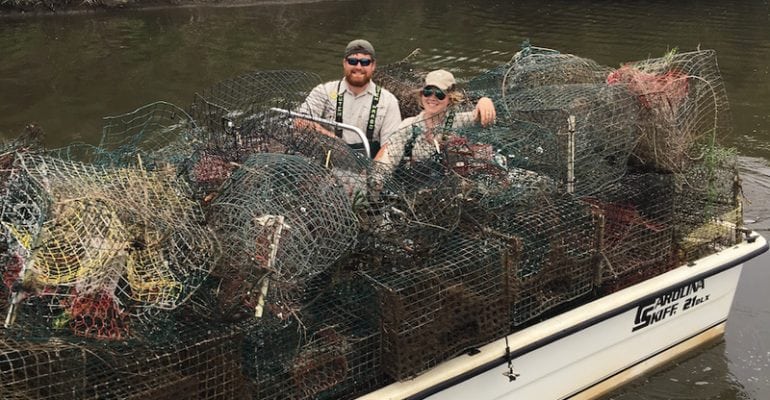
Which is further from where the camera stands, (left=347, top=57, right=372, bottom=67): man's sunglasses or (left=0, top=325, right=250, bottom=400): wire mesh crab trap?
(left=347, top=57, right=372, bottom=67): man's sunglasses

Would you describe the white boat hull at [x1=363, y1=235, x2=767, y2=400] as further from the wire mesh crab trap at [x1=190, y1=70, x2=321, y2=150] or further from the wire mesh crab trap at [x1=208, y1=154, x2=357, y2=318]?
the wire mesh crab trap at [x1=190, y1=70, x2=321, y2=150]

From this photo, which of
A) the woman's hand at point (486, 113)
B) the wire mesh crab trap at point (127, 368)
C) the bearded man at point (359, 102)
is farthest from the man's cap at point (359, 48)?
the wire mesh crab trap at point (127, 368)

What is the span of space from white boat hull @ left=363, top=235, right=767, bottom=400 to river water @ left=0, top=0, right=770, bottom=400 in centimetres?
26

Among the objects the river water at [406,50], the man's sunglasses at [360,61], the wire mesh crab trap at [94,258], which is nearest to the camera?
the wire mesh crab trap at [94,258]

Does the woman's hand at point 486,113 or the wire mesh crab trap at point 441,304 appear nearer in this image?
the wire mesh crab trap at point 441,304

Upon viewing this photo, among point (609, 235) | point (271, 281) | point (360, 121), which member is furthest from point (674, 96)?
point (271, 281)

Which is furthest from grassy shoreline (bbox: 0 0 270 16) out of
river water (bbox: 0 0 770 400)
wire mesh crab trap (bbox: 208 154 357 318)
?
wire mesh crab trap (bbox: 208 154 357 318)

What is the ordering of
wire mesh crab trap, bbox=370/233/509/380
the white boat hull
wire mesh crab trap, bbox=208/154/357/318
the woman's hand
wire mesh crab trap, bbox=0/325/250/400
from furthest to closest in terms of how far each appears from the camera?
1. the woman's hand
2. the white boat hull
3. wire mesh crab trap, bbox=370/233/509/380
4. wire mesh crab trap, bbox=208/154/357/318
5. wire mesh crab trap, bbox=0/325/250/400

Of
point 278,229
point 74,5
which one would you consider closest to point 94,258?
point 278,229

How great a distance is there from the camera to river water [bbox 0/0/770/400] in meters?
5.64

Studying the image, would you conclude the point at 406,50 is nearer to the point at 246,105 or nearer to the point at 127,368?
the point at 246,105

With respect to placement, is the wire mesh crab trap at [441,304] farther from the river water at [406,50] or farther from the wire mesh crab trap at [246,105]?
the river water at [406,50]

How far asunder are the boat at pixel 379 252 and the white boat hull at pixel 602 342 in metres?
0.02

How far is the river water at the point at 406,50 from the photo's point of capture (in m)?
5.64
